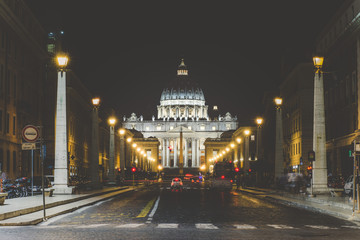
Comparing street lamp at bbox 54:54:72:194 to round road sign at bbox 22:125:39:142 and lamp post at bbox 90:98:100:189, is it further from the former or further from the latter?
lamp post at bbox 90:98:100:189

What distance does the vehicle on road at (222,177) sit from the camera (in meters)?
63.3

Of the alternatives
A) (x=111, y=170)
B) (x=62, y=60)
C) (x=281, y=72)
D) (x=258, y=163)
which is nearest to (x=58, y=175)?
(x=62, y=60)

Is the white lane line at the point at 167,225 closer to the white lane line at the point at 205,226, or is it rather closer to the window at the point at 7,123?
the white lane line at the point at 205,226

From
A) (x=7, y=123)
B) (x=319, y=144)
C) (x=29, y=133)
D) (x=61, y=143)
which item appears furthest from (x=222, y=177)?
(x=29, y=133)

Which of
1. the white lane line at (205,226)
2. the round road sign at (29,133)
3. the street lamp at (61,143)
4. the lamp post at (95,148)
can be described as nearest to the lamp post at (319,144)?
the street lamp at (61,143)

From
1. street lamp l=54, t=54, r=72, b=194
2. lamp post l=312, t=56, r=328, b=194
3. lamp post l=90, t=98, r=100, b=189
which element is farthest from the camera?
lamp post l=90, t=98, r=100, b=189

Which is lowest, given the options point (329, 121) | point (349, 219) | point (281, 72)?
point (349, 219)

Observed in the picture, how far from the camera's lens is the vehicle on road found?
208ft

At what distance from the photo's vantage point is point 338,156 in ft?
197

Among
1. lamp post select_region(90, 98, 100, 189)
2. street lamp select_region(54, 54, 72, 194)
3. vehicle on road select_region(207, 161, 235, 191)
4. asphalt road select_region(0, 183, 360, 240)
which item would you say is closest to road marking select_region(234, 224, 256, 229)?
asphalt road select_region(0, 183, 360, 240)

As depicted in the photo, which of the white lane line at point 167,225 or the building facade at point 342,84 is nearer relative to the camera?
the white lane line at point 167,225

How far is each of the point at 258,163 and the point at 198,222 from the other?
44397 millimetres

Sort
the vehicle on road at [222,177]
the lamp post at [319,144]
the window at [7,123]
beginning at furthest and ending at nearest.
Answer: the vehicle on road at [222,177] → the window at [7,123] → the lamp post at [319,144]

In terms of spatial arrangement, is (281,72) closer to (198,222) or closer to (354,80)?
(354,80)
